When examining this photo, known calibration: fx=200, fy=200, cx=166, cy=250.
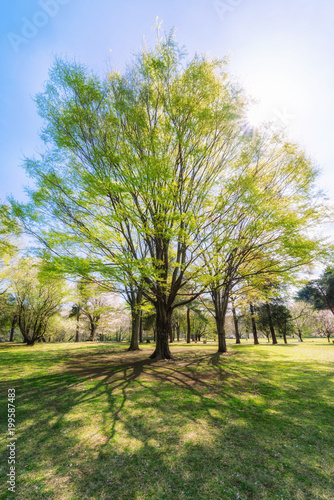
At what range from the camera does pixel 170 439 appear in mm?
4023

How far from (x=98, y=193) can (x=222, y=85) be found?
7.33 m

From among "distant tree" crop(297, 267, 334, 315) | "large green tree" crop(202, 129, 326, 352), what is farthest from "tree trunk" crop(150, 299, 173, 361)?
"distant tree" crop(297, 267, 334, 315)

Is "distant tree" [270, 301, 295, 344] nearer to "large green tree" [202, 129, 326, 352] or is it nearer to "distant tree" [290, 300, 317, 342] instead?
"distant tree" [290, 300, 317, 342]

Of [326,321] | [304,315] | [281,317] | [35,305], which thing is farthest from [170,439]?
[304,315]

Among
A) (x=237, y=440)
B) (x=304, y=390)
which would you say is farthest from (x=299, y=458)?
(x=304, y=390)

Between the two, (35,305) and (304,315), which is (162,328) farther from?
(304,315)

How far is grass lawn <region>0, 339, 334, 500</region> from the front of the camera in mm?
2910

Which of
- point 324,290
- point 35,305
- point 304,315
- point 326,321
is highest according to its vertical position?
point 324,290

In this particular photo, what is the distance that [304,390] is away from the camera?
691cm

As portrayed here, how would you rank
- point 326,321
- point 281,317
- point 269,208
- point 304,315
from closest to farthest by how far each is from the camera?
point 269,208 → point 281,317 → point 326,321 → point 304,315

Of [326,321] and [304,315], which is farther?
[304,315]

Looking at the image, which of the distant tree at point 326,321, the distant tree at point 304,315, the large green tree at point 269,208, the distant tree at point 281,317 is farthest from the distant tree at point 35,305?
the distant tree at point 326,321

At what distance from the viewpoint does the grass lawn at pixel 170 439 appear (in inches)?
115

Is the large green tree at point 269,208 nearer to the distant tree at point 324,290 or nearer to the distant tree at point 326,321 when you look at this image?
the distant tree at point 324,290
